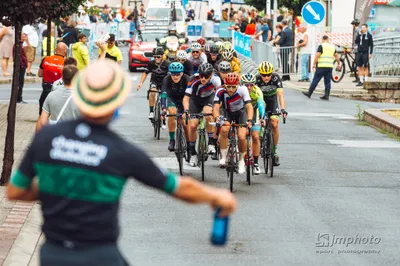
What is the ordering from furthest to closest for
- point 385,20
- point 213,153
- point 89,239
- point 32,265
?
point 385,20 → point 213,153 → point 32,265 → point 89,239

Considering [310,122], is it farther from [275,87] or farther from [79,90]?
[79,90]

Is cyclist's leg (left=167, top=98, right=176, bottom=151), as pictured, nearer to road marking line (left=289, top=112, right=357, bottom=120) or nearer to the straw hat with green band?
road marking line (left=289, top=112, right=357, bottom=120)

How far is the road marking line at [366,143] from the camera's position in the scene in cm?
1956

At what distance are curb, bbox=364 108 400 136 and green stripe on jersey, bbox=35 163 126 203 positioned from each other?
17.0 m

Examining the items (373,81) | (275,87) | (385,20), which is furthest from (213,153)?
(385,20)

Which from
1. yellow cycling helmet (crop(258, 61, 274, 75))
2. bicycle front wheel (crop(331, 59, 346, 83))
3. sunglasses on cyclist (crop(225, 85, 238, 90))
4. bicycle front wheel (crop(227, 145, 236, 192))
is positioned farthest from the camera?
bicycle front wheel (crop(331, 59, 346, 83))

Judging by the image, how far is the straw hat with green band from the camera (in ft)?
16.3

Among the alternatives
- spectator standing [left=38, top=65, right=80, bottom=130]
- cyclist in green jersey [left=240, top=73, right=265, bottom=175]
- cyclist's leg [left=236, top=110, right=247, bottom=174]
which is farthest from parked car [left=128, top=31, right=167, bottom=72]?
spectator standing [left=38, top=65, right=80, bottom=130]

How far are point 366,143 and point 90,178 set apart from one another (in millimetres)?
15516

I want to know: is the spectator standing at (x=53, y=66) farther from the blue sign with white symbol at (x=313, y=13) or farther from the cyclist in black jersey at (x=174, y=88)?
the blue sign with white symbol at (x=313, y=13)

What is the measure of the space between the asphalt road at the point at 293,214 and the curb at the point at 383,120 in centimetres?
153

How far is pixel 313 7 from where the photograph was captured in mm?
32688

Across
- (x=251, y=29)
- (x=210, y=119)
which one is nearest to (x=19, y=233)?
(x=210, y=119)

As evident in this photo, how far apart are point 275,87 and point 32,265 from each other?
7.39 meters
